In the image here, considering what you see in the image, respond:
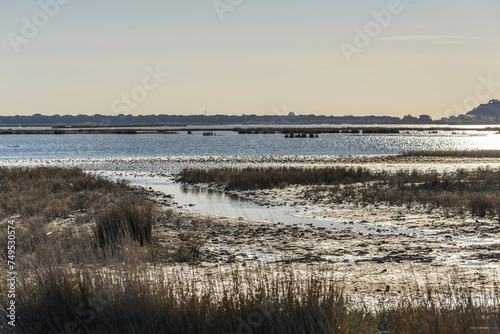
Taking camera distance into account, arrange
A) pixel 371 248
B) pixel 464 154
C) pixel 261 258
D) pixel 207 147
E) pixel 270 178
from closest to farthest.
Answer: pixel 261 258 → pixel 371 248 → pixel 270 178 → pixel 464 154 → pixel 207 147

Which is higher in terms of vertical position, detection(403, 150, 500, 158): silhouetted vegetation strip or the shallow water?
the shallow water

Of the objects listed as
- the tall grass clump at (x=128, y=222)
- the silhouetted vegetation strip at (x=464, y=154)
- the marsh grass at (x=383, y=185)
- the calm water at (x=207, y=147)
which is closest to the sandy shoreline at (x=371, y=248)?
the tall grass clump at (x=128, y=222)

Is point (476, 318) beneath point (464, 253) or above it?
above

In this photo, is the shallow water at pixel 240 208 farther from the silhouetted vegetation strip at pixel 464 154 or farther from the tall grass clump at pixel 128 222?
the silhouetted vegetation strip at pixel 464 154

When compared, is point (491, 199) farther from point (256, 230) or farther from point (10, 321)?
point (10, 321)

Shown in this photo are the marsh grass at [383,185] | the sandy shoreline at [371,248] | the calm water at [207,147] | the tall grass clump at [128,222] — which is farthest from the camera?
the calm water at [207,147]

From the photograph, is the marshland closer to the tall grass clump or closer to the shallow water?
the tall grass clump

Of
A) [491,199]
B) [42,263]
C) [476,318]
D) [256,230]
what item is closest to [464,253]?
[256,230]

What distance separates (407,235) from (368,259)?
12.3 feet

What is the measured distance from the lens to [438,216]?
18734 millimetres

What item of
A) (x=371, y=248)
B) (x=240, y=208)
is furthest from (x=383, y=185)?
(x=371, y=248)

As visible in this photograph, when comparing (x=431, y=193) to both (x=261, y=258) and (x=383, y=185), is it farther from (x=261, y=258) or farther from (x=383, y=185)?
(x=261, y=258)

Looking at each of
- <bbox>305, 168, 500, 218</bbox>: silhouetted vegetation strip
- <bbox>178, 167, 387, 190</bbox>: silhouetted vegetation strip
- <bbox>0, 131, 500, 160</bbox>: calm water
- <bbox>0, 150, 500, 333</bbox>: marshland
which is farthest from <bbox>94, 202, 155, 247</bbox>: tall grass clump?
<bbox>0, 131, 500, 160</bbox>: calm water

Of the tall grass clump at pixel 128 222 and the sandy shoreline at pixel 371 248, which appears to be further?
the tall grass clump at pixel 128 222
